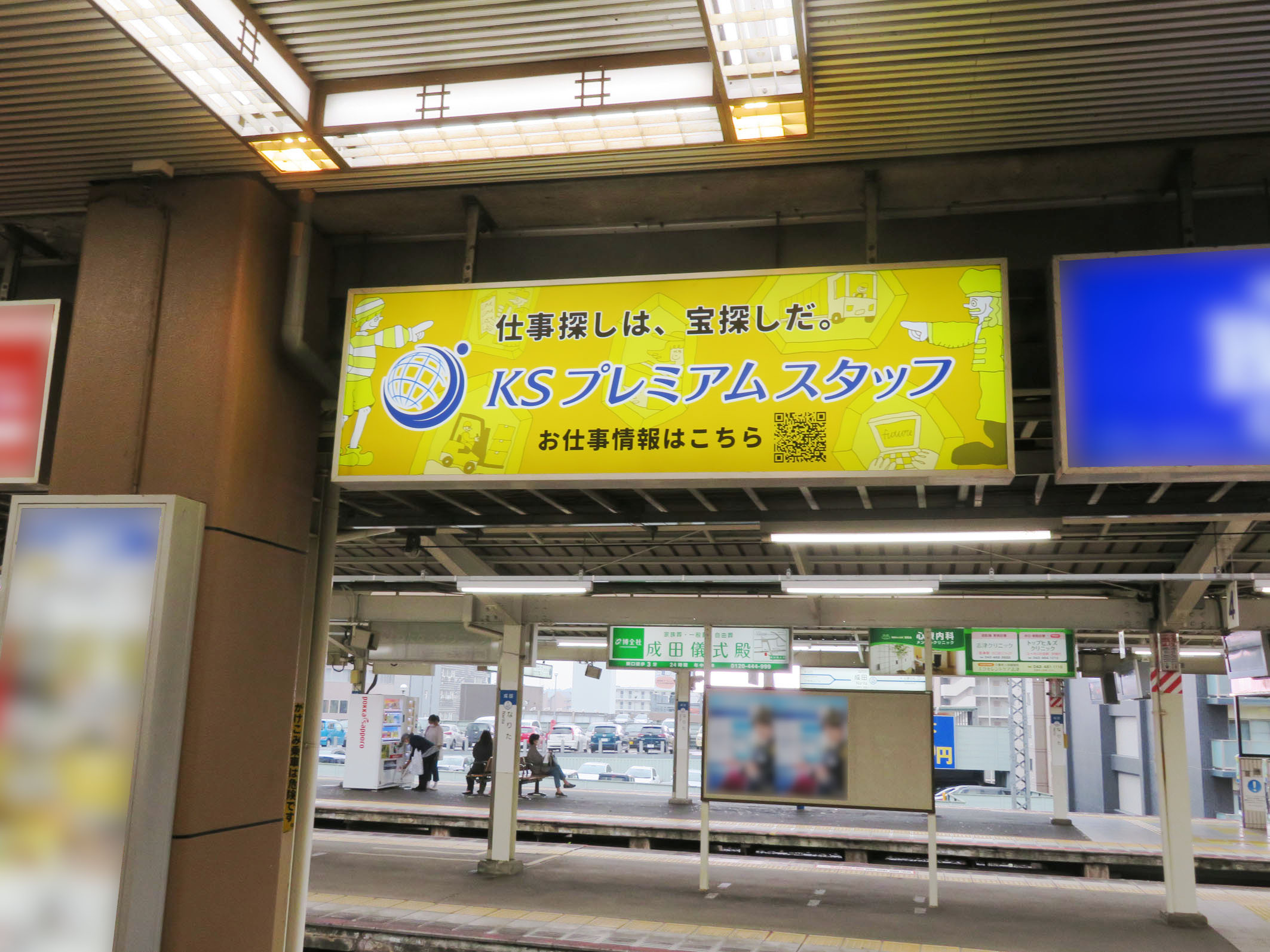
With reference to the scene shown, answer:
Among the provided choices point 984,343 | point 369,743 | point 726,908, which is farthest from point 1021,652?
point 369,743

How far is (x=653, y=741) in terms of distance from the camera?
3616 cm

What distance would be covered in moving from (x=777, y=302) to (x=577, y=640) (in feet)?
58.7

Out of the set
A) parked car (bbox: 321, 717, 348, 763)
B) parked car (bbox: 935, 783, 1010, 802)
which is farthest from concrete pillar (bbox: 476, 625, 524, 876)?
parked car (bbox: 321, 717, 348, 763)

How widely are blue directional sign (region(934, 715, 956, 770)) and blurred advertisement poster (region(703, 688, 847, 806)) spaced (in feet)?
53.3

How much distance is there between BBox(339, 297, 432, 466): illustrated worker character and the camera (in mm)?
4543

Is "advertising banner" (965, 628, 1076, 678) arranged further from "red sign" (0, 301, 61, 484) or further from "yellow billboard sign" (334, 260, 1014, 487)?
"red sign" (0, 301, 61, 484)

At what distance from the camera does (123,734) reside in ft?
12.9

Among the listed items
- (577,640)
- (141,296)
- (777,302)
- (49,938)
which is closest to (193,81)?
(141,296)

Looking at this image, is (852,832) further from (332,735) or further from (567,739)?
(332,735)

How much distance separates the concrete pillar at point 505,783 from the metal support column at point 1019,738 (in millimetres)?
20324

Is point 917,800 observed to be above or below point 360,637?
below

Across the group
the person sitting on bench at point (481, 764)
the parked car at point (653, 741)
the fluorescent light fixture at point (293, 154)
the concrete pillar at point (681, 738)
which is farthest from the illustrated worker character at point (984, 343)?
the parked car at point (653, 741)

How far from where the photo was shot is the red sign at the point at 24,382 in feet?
15.3

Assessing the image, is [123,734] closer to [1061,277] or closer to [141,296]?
[141,296]
